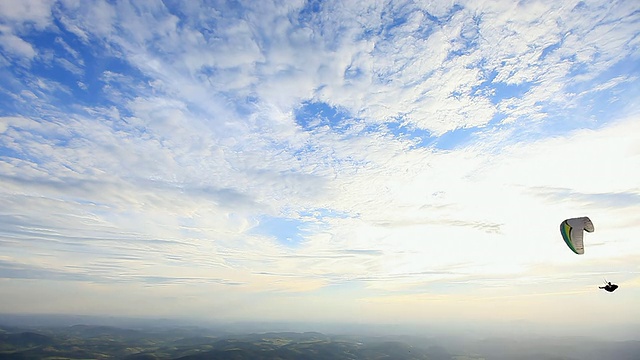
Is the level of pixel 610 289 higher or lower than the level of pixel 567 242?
lower

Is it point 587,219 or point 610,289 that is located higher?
point 587,219

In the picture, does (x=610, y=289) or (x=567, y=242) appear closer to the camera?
(x=610, y=289)

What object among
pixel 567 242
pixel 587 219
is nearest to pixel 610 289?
pixel 567 242

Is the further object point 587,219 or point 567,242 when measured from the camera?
point 567,242

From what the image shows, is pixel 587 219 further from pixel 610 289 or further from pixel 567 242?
pixel 610 289
